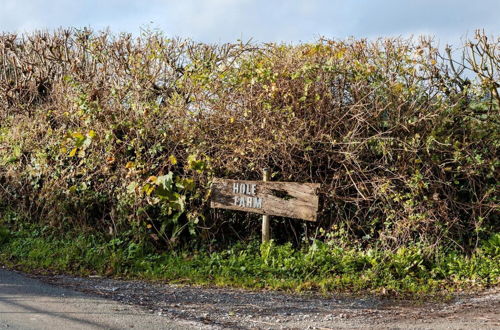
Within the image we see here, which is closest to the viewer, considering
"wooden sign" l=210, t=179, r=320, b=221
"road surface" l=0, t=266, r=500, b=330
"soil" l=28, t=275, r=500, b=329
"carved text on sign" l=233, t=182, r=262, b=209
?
"road surface" l=0, t=266, r=500, b=330

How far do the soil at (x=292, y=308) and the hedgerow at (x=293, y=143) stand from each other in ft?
6.07

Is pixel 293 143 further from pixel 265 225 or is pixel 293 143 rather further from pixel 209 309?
pixel 209 309

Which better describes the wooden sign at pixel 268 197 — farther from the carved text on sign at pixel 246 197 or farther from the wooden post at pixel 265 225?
the wooden post at pixel 265 225

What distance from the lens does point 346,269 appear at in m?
9.09

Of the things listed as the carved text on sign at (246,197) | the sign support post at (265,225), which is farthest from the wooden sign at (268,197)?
the sign support post at (265,225)

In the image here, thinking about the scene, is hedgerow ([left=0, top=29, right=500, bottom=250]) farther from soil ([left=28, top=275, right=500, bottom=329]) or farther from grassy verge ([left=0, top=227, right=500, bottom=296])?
soil ([left=28, top=275, right=500, bottom=329])

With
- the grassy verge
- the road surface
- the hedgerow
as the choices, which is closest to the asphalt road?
the road surface

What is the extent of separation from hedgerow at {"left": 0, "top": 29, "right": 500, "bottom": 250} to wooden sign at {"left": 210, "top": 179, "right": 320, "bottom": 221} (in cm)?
42

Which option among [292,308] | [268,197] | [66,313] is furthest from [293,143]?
[66,313]

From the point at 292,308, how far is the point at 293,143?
3.32 m

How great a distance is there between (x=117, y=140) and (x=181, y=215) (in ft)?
6.02

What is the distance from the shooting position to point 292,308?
732cm

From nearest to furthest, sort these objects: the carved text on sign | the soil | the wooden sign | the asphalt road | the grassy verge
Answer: the asphalt road < the soil < the grassy verge < the wooden sign < the carved text on sign

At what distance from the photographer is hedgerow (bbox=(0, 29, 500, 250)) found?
9648 mm
